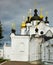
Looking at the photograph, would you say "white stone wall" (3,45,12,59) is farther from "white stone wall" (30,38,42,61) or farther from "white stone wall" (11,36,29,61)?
"white stone wall" (30,38,42,61)

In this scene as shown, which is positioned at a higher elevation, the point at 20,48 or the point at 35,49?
the point at 20,48

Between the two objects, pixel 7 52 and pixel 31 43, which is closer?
pixel 31 43

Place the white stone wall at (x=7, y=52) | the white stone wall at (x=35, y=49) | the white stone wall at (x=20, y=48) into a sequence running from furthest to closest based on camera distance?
the white stone wall at (x=7, y=52)
the white stone wall at (x=20, y=48)
the white stone wall at (x=35, y=49)

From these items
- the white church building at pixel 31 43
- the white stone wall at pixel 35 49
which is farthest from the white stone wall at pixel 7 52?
the white stone wall at pixel 35 49

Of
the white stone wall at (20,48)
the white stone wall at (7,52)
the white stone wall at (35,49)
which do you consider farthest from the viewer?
the white stone wall at (7,52)

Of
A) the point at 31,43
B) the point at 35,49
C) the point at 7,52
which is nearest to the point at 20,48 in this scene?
the point at 31,43

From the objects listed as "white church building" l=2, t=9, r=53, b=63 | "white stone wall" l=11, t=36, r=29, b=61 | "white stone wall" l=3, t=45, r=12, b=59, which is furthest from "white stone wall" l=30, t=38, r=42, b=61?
"white stone wall" l=3, t=45, r=12, b=59

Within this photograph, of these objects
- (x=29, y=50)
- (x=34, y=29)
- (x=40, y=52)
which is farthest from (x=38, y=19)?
(x=40, y=52)

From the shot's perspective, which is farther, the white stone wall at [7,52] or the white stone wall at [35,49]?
the white stone wall at [7,52]

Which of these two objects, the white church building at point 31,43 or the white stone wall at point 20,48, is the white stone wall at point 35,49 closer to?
the white church building at point 31,43

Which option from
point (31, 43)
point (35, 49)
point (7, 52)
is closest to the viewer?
point (35, 49)

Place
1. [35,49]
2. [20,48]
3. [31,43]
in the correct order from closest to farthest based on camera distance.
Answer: [35,49], [31,43], [20,48]

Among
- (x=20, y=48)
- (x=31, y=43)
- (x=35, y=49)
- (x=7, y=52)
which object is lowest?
(x=7, y=52)

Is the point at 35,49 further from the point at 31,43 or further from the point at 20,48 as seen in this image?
the point at 20,48
